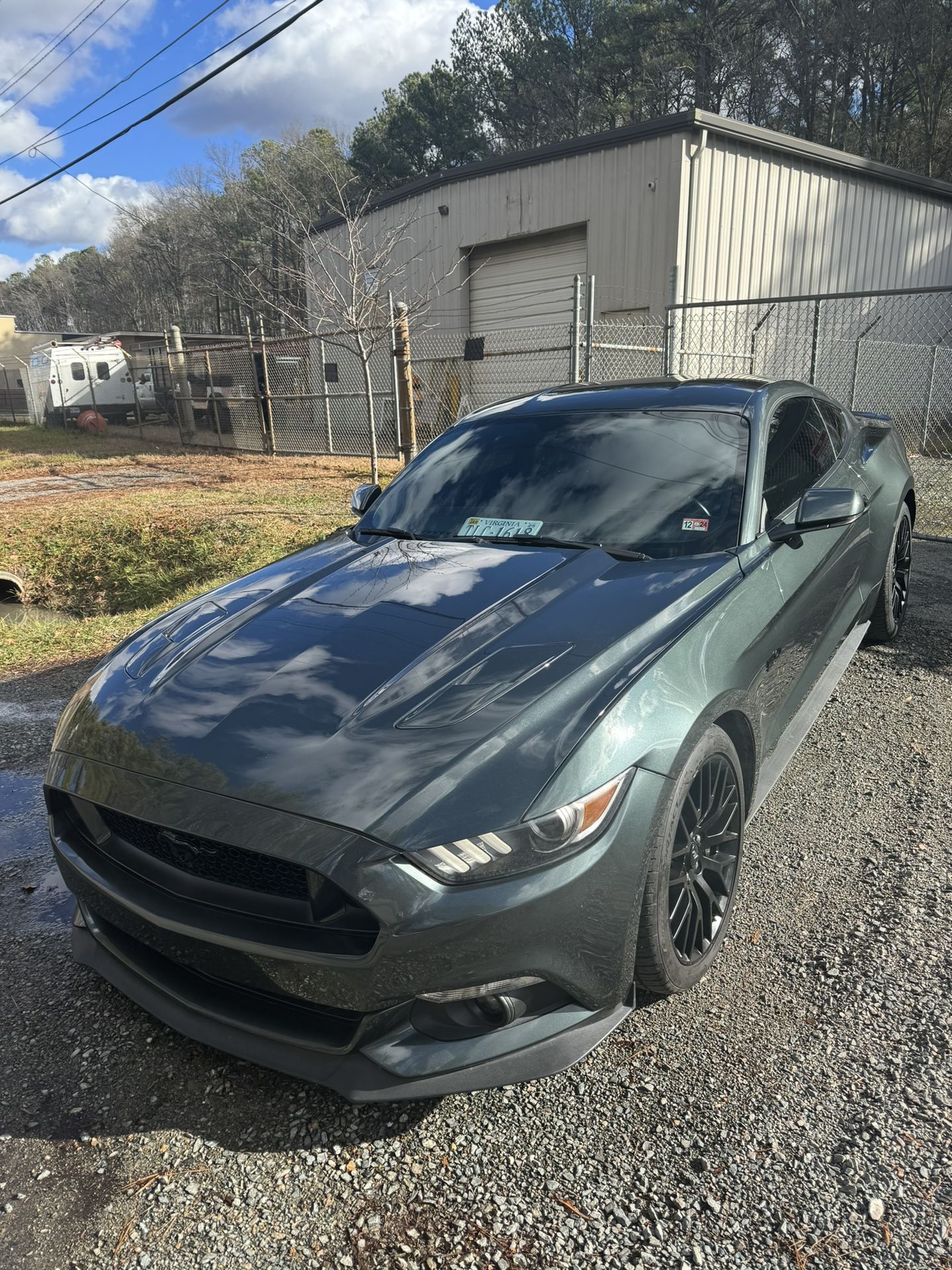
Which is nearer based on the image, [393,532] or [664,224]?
[393,532]

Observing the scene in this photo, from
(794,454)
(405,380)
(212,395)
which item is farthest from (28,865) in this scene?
(212,395)

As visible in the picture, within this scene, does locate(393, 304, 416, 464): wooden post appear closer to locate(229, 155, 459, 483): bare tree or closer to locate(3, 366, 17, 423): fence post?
locate(229, 155, 459, 483): bare tree

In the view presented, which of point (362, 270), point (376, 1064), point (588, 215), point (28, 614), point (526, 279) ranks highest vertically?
point (588, 215)

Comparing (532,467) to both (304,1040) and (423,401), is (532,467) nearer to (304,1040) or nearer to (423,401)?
(304,1040)

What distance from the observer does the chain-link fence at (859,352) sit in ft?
47.3

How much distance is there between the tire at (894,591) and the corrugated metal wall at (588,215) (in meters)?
10.4

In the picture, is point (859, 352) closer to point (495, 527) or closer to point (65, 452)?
point (495, 527)

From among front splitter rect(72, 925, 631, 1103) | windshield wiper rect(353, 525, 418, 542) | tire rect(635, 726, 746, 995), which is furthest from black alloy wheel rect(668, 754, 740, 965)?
windshield wiper rect(353, 525, 418, 542)

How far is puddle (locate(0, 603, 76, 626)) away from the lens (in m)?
7.59

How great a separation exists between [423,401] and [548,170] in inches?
200

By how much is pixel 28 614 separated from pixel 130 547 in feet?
4.00

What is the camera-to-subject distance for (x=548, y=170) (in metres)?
15.5

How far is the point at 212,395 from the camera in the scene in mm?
17734

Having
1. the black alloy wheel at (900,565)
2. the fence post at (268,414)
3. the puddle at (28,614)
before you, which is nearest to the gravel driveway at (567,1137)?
the black alloy wheel at (900,565)
